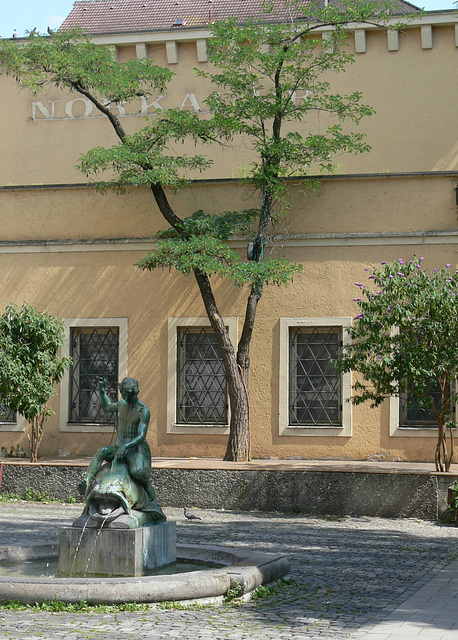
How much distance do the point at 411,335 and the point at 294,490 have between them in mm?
2900

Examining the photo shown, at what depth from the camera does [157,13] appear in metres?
24.1

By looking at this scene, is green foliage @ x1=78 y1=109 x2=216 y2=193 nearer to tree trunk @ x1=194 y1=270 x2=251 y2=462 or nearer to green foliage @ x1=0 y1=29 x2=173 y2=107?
green foliage @ x1=0 y1=29 x2=173 y2=107

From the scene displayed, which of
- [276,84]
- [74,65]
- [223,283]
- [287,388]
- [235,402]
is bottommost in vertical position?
[235,402]

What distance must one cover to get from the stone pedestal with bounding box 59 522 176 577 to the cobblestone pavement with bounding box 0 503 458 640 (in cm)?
88

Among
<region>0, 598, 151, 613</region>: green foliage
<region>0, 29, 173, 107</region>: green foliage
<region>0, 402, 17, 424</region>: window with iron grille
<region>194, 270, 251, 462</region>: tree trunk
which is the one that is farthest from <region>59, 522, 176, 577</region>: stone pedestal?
<region>0, 402, 17, 424</region>: window with iron grille

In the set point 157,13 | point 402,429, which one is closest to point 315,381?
point 402,429

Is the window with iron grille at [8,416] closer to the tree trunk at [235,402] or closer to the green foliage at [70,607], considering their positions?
the tree trunk at [235,402]

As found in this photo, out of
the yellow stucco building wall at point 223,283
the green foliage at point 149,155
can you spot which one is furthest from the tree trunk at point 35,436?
the green foliage at point 149,155

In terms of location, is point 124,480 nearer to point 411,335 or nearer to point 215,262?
point 411,335

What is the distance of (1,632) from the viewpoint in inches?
262

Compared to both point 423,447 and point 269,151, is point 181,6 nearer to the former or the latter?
point 269,151

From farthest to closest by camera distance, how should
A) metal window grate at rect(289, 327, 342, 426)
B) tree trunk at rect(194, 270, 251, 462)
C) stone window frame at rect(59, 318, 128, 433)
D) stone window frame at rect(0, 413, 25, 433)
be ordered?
stone window frame at rect(0, 413, 25, 433) < stone window frame at rect(59, 318, 128, 433) < metal window grate at rect(289, 327, 342, 426) < tree trunk at rect(194, 270, 251, 462)

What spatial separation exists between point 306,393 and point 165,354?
2.61 metres

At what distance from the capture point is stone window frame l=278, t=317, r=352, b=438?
16375 mm
